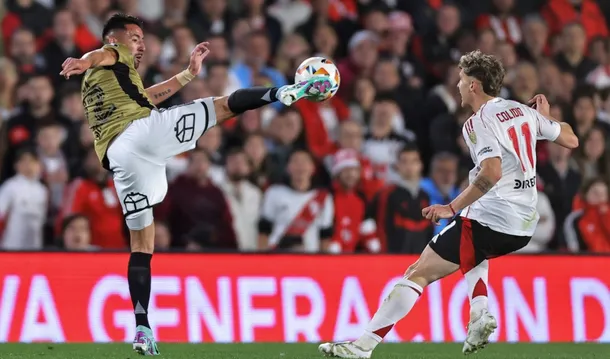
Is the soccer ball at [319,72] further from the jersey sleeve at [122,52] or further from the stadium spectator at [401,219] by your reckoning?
the stadium spectator at [401,219]

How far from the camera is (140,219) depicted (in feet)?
29.2

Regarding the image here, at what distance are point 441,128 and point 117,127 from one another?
6.00 meters

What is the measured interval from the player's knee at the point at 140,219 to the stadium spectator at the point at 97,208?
131 inches

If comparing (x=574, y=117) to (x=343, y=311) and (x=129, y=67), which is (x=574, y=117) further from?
(x=129, y=67)

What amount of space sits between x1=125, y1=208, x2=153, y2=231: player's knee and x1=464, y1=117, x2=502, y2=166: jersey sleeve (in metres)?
2.41

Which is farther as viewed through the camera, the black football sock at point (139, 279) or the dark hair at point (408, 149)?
the dark hair at point (408, 149)

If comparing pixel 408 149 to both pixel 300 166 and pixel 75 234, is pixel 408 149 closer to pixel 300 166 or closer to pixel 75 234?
pixel 300 166

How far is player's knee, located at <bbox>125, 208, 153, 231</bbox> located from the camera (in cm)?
888

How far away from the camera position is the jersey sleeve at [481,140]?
7.82 meters

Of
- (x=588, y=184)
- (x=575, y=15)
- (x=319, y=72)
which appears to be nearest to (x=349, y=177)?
(x=588, y=184)

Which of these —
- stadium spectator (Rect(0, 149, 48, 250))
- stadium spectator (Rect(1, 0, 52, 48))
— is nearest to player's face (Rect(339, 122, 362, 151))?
stadium spectator (Rect(0, 149, 48, 250))

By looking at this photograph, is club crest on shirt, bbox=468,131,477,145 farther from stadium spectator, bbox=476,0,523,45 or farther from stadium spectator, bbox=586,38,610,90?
stadium spectator, bbox=476,0,523,45

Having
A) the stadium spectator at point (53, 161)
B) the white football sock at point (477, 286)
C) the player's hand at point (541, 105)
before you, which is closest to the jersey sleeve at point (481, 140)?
the player's hand at point (541, 105)

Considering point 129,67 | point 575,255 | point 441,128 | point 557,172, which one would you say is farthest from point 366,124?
point 129,67
